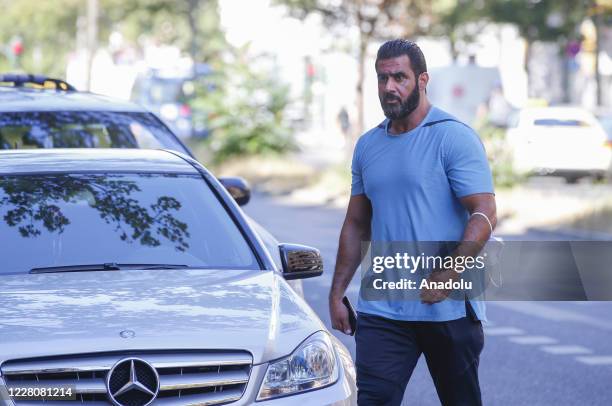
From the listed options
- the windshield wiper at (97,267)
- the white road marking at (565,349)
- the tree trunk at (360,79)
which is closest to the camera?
the windshield wiper at (97,267)

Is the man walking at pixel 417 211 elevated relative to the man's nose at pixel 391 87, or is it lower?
lower

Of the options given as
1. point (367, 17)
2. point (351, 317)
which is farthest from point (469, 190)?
point (367, 17)

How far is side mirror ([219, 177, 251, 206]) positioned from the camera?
9398 millimetres

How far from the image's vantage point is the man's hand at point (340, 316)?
5.82 metres

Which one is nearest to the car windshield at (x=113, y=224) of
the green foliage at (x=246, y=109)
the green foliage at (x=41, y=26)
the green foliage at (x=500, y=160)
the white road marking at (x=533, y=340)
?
the white road marking at (x=533, y=340)

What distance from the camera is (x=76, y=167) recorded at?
6.85 meters

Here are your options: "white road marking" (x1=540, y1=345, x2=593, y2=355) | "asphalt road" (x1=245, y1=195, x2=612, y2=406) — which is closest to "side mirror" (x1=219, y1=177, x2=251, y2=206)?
"asphalt road" (x1=245, y1=195, x2=612, y2=406)

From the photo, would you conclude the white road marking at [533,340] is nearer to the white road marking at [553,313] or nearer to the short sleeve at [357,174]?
the white road marking at [553,313]

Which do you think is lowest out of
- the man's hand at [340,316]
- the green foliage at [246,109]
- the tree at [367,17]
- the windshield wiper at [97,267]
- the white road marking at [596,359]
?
the white road marking at [596,359]

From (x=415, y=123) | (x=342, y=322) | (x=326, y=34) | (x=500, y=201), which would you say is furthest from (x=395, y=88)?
(x=326, y=34)

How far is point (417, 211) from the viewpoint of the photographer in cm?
561

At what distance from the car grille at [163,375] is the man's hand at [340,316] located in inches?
22.6
